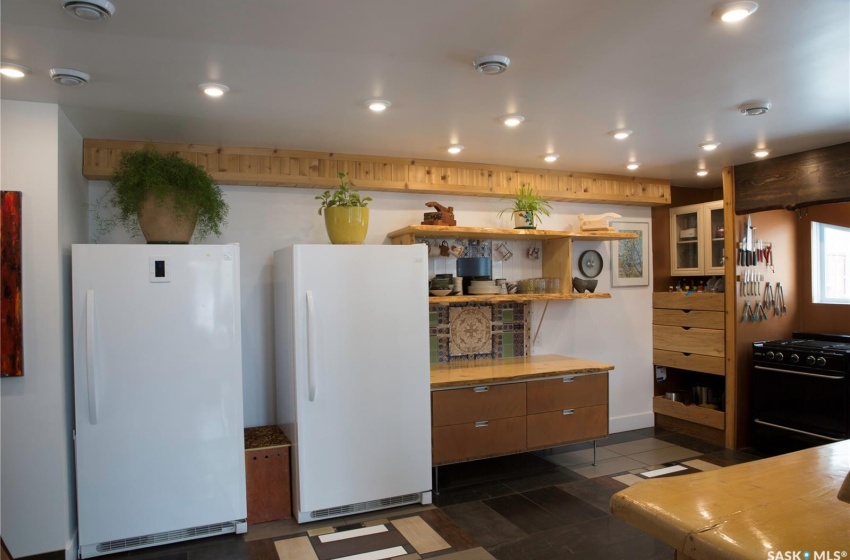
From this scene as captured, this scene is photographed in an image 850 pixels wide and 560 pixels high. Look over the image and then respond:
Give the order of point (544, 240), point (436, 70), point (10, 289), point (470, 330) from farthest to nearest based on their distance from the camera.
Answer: point (544, 240)
point (470, 330)
point (10, 289)
point (436, 70)

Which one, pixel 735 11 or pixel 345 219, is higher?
pixel 735 11

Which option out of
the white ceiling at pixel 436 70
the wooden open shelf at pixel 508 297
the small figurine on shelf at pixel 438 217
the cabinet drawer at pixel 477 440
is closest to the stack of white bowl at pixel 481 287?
the wooden open shelf at pixel 508 297

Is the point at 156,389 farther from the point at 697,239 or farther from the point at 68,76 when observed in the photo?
the point at 697,239

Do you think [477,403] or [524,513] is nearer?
[524,513]

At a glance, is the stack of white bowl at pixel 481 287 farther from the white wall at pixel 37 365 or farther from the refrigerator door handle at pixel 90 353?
the white wall at pixel 37 365

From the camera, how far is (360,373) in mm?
3312

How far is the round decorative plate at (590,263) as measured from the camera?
4875 millimetres

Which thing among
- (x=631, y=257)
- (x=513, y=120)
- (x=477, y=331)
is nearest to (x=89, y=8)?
(x=513, y=120)

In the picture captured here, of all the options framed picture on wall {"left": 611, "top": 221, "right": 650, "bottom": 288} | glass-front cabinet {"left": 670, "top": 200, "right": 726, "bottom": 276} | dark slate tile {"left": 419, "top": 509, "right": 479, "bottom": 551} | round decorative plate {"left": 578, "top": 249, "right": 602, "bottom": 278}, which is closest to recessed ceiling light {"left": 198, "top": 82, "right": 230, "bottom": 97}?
dark slate tile {"left": 419, "top": 509, "right": 479, "bottom": 551}

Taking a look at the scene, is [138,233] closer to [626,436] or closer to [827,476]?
[827,476]

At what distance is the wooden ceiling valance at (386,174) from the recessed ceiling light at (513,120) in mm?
1039

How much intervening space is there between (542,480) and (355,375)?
1594 millimetres

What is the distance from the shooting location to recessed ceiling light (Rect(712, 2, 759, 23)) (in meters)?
1.85

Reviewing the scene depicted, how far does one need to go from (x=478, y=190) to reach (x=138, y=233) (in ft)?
7.74
